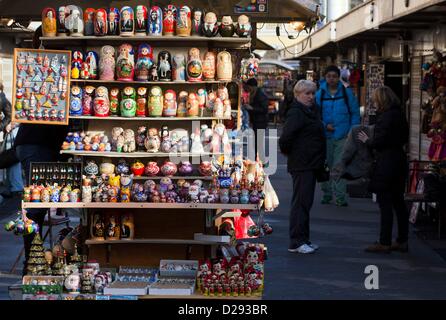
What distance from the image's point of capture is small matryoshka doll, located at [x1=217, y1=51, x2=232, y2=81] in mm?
9672

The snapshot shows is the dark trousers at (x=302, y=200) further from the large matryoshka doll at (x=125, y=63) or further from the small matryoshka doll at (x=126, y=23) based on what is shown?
the small matryoshka doll at (x=126, y=23)

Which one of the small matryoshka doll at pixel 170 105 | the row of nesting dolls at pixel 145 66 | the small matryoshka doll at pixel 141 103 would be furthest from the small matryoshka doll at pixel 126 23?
the small matryoshka doll at pixel 170 105

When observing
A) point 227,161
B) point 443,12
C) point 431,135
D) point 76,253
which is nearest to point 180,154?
point 227,161

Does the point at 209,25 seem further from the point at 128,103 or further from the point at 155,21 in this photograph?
the point at 128,103

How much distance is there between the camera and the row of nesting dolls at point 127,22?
9.47 m

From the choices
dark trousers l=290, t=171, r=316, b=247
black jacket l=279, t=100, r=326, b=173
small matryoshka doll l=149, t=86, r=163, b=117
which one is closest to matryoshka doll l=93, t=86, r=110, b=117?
small matryoshka doll l=149, t=86, r=163, b=117

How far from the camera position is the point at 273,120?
48031 mm

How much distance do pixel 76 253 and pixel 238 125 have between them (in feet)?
8.31

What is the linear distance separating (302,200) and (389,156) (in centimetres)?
107

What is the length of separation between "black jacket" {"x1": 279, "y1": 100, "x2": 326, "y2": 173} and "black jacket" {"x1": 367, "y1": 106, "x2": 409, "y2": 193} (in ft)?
2.07

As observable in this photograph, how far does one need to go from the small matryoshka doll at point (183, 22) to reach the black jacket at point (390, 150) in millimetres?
3190

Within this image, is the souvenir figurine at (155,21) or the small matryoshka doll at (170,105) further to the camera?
the small matryoshka doll at (170,105)

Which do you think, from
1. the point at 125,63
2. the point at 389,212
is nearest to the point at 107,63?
the point at 125,63

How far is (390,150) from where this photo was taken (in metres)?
11.9
